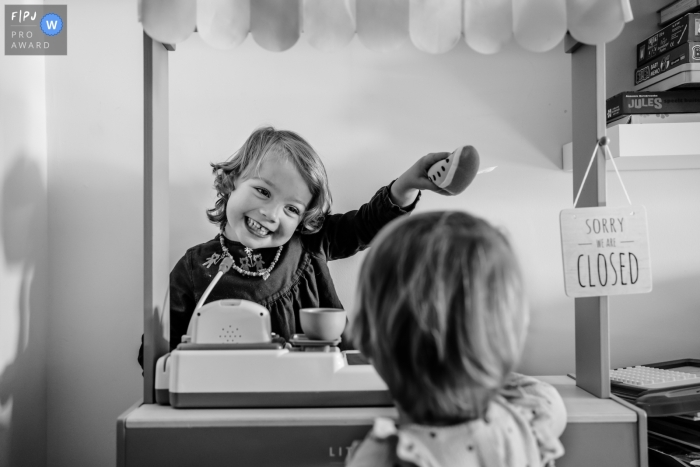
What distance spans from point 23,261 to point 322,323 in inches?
27.2

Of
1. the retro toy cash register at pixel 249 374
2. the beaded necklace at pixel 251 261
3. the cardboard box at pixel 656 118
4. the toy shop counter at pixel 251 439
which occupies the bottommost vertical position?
the toy shop counter at pixel 251 439

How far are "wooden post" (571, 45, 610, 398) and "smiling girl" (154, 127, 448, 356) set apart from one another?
0.96 ft

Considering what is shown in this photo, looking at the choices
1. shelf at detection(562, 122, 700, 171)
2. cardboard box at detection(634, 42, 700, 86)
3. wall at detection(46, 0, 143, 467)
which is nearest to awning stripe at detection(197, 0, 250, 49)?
wall at detection(46, 0, 143, 467)

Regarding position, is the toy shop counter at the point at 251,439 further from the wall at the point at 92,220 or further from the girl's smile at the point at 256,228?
the wall at the point at 92,220

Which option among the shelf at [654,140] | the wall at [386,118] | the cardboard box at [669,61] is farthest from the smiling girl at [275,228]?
the cardboard box at [669,61]

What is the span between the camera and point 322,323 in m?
0.86

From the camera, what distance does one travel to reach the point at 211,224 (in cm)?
129

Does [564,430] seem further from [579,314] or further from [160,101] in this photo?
[160,101]

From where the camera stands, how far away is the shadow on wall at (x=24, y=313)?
1093 mm

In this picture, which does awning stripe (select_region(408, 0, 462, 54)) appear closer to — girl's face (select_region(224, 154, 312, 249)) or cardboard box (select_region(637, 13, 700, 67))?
girl's face (select_region(224, 154, 312, 249))

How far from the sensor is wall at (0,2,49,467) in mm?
1087

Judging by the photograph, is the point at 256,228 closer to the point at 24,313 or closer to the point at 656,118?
the point at 24,313

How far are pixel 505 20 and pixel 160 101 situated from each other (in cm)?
55

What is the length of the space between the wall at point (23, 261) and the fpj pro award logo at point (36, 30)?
0.8 inches
